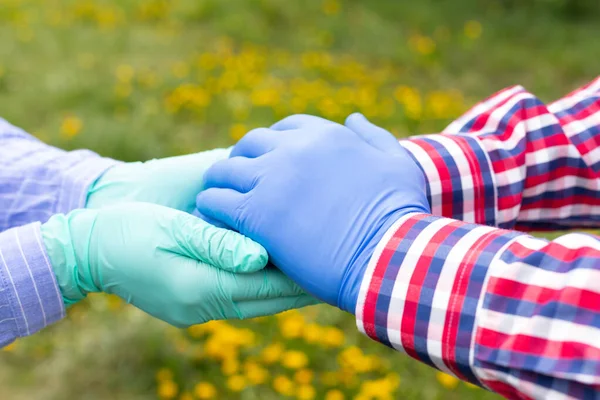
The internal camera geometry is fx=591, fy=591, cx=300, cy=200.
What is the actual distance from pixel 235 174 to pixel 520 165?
0.57 m

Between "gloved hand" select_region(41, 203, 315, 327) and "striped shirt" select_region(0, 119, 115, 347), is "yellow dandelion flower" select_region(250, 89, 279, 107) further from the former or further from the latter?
"gloved hand" select_region(41, 203, 315, 327)

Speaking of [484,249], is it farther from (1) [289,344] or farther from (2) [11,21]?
(2) [11,21]

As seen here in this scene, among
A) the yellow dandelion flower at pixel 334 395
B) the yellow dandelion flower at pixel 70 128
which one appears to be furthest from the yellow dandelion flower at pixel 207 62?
the yellow dandelion flower at pixel 334 395

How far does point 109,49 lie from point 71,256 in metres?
2.88

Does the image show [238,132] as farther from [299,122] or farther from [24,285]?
[24,285]

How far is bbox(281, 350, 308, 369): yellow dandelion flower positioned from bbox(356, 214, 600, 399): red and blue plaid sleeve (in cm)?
88

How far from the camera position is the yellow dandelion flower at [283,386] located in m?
1.62

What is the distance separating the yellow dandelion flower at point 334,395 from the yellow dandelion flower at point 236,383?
0.75 feet

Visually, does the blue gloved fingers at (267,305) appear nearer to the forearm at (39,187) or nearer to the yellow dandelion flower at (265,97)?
the forearm at (39,187)

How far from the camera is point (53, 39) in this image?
12.1 feet

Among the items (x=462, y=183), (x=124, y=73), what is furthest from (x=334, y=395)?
(x=124, y=73)

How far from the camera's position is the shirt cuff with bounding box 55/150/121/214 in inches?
52.2

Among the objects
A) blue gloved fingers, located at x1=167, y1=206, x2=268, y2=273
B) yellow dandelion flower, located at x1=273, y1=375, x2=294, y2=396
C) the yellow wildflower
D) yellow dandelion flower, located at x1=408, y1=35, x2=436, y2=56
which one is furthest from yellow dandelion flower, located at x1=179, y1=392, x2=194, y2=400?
yellow dandelion flower, located at x1=408, y1=35, x2=436, y2=56

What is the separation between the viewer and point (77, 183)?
1.33 m
